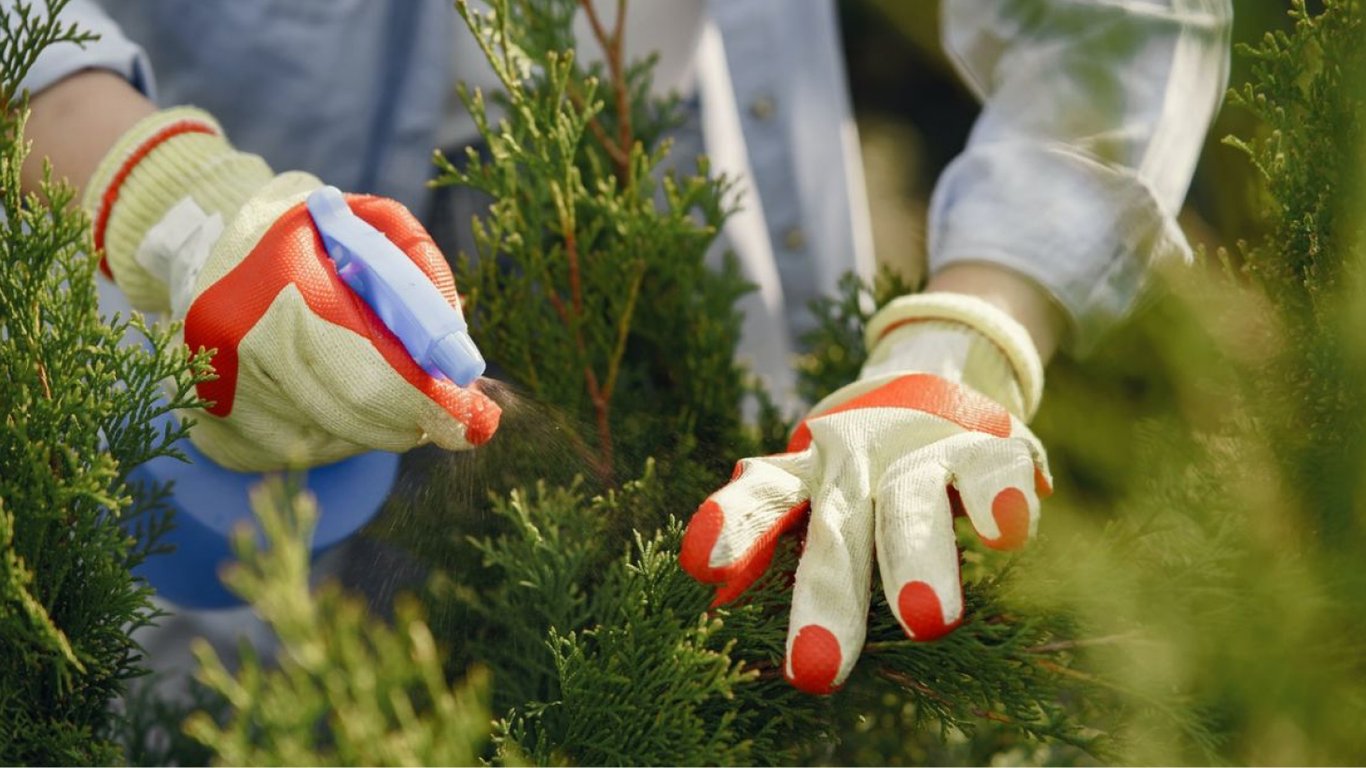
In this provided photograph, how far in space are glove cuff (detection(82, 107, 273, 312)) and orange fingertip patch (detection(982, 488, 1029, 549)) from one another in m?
1.10

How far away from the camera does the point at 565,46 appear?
6.15 feet

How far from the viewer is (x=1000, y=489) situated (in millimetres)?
1260

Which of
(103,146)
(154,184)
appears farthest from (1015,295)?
(103,146)

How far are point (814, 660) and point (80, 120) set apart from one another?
144 cm

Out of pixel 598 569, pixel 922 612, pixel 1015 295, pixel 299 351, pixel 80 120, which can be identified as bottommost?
pixel 1015 295

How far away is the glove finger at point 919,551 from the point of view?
1.21 meters

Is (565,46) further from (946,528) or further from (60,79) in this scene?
(946,528)

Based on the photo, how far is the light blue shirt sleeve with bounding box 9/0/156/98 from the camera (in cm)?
184

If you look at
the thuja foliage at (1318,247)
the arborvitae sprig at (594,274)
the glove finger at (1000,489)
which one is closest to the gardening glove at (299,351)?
the arborvitae sprig at (594,274)

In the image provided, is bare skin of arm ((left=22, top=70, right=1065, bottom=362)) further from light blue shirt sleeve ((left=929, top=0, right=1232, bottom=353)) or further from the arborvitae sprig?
the arborvitae sprig

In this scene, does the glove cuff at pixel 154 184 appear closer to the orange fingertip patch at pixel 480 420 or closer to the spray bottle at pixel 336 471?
the spray bottle at pixel 336 471

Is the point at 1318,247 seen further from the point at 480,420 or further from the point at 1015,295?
the point at 480,420

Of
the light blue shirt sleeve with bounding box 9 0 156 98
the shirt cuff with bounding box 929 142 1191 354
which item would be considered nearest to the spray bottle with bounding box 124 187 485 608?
the light blue shirt sleeve with bounding box 9 0 156 98

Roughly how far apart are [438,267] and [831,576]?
0.57 metres
